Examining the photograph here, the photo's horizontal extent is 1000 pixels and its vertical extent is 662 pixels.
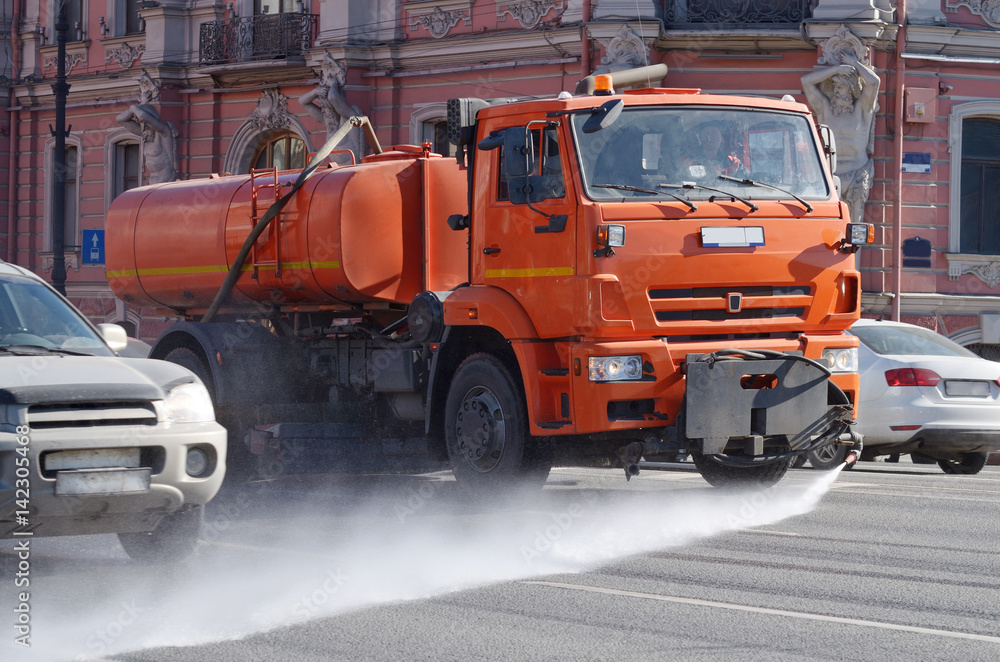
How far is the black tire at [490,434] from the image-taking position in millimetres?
9867

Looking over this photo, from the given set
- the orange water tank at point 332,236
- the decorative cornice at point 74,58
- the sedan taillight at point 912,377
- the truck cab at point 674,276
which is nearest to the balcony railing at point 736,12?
the sedan taillight at point 912,377

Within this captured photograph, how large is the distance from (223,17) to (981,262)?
15.3 metres

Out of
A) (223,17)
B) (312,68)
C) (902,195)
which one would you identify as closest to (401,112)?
(312,68)

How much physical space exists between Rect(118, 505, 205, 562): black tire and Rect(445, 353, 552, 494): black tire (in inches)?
103

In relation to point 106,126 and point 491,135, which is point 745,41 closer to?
point 491,135

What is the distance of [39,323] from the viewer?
26.2ft

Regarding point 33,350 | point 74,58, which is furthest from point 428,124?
point 33,350

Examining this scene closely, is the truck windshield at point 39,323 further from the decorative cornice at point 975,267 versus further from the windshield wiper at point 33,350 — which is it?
the decorative cornice at point 975,267

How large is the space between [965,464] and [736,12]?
10.8 meters

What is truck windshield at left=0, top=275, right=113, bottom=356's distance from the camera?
7.78 meters

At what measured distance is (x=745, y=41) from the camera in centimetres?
2256

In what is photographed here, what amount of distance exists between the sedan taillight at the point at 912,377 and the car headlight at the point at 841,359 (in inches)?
118

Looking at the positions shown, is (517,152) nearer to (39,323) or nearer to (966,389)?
(39,323)

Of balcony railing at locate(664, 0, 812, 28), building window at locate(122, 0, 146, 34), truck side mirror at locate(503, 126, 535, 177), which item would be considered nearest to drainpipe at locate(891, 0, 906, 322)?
balcony railing at locate(664, 0, 812, 28)
